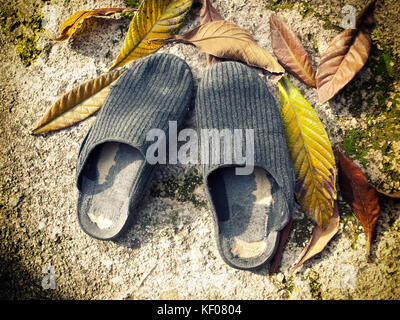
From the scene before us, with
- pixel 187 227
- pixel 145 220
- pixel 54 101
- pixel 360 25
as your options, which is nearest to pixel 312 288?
pixel 187 227

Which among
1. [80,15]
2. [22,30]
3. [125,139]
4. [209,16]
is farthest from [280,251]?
[22,30]

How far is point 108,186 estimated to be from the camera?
1.52m

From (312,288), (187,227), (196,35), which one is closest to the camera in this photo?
(312,288)

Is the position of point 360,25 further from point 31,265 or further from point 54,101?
point 31,265

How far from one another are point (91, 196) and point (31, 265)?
1.52 feet

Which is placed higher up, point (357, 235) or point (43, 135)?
point (43, 135)

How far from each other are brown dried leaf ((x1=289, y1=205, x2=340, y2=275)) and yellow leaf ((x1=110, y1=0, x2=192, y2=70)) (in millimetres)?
1257

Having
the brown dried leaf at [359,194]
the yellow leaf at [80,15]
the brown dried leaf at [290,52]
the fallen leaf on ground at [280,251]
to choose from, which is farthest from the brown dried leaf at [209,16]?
the fallen leaf on ground at [280,251]

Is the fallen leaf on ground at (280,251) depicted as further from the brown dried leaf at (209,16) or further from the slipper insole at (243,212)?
the brown dried leaf at (209,16)

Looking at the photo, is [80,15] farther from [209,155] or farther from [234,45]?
[209,155]

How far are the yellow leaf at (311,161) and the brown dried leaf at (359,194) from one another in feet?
0.21

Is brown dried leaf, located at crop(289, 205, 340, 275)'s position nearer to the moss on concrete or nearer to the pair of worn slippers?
the pair of worn slippers

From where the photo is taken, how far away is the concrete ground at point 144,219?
4.52 ft

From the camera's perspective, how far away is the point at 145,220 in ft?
4.95
